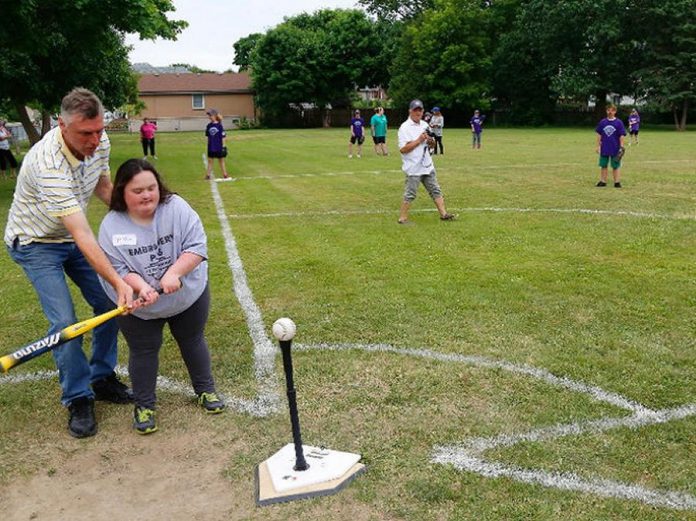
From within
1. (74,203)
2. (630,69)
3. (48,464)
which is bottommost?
(48,464)

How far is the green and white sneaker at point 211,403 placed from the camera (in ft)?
13.9

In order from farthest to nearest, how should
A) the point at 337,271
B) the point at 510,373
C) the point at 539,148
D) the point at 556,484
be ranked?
the point at 539,148, the point at 337,271, the point at 510,373, the point at 556,484

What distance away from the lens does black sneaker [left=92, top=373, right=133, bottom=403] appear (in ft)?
14.9

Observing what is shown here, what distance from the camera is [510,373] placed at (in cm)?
464

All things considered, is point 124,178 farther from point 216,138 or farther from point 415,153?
point 216,138

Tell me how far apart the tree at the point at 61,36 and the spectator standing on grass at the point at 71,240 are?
10.3 m

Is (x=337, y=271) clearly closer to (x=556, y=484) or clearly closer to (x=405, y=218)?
(x=405, y=218)

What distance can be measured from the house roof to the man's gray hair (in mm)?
66746

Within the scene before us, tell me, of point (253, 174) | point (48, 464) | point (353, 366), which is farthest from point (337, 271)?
point (253, 174)

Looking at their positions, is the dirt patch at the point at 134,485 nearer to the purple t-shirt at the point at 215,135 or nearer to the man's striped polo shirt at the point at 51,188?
the man's striped polo shirt at the point at 51,188

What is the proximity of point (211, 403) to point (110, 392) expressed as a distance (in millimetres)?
798

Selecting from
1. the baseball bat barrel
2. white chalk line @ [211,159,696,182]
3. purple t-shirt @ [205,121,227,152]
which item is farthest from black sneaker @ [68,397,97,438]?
purple t-shirt @ [205,121,227,152]

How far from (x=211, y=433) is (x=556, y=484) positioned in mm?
1994

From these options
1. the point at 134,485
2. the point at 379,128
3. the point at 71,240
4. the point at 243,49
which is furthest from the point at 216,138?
the point at 243,49
